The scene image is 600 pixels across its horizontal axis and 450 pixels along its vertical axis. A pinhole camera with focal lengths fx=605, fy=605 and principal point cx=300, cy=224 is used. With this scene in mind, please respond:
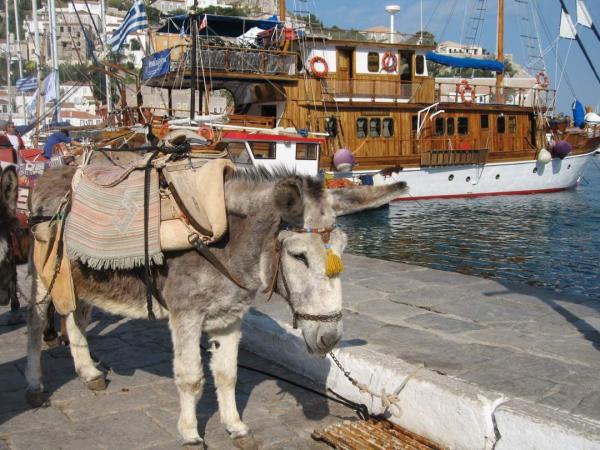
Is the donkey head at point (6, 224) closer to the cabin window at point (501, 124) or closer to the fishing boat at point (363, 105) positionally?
the fishing boat at point (363, 105)

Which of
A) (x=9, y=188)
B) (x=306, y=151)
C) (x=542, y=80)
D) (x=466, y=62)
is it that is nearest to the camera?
(x=9, y=188)

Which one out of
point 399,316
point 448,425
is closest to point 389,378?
point 448,425

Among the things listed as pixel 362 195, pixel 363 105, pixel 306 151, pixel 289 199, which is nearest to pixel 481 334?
pixel 362 195

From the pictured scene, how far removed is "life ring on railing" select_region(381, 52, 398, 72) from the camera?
105 feet

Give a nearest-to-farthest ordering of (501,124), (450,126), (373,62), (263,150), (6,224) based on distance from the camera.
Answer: (6,224)
(263,150)
(373,62)
(450,126)
(501,124)

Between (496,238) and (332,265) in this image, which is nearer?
(332,265)

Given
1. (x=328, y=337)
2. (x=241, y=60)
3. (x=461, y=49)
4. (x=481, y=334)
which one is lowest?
(x=481, y=334)

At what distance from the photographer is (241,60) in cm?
2716

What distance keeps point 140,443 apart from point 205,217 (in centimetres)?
161

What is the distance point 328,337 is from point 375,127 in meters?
28.8

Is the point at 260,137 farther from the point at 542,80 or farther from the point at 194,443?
the point at 542,80

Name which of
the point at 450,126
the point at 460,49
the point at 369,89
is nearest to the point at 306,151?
the point at 369,89

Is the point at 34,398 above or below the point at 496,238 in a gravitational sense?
above

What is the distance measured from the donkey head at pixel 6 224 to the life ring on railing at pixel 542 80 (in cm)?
4095
